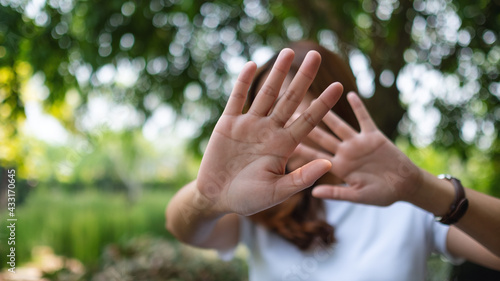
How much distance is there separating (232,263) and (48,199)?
1.76 meters

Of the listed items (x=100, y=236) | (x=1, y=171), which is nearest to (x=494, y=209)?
(x=1, y=171)

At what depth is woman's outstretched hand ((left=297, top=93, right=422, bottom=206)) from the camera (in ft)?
2.79

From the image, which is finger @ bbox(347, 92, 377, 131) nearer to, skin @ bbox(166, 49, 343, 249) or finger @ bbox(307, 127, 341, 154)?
finger @ bbox(307, 127, 341, 154)

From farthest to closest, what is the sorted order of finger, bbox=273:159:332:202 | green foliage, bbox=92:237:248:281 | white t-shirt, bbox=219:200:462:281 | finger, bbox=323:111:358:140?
green foliage, bbox=92:237:248:281 → white t-shirt, bbox=219:200:462:281 → finger, bbox=323:111:358:140 → finger, bbox=273:159:332:202

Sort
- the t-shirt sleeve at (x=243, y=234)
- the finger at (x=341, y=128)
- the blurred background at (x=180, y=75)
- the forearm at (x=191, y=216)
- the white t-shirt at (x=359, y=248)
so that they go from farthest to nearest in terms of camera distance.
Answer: the blurred background at (x=180, y=75), the t-shirt sleeve at (x=243, y=234), the white t-shirt at (x=359, y=248), the finger at (x=341, y=128), the forearm at (x=191, y=216)

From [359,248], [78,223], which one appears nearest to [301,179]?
[359,248]

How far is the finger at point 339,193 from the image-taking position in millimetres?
892

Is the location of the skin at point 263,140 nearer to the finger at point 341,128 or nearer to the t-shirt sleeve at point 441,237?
the finger at point 341,128

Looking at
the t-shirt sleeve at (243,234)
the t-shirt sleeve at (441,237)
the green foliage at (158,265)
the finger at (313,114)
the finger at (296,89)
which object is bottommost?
the green foliage at (158,265)

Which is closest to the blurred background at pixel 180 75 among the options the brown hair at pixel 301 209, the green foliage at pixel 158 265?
the green foliage at pixel 158 265

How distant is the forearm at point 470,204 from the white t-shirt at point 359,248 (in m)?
0.23

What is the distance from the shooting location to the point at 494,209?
0.86m

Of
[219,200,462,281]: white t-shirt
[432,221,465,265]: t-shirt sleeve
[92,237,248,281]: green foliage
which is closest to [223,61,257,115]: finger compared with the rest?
[219,200,462,281]: white t-shirt

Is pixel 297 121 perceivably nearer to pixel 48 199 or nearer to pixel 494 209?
pixel 494 209
